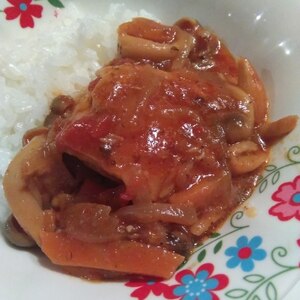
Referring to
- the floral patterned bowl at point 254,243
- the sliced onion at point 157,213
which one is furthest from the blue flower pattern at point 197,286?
the sliced onion at point 157,213

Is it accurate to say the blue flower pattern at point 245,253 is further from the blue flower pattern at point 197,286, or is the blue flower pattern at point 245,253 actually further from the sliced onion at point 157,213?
the sliced onion at point 157,213

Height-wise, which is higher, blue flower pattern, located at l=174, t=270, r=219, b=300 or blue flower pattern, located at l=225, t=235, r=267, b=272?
blue flower pattern, located at l=225, t=235, r=267, b=272

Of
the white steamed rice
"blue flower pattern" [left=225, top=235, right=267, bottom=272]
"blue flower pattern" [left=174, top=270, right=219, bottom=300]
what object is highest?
"blue flower pattern" [left=225, top=235, right=267, bottom=272]

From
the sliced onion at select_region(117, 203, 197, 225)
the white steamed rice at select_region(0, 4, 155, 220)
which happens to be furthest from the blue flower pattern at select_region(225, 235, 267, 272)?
the white steamed rice at select_region(0, 4, 155, 220)

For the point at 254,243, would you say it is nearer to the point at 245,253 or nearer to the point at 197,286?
the point at 245,253

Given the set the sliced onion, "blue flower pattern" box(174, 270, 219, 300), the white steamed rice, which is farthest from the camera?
the white steamed rice

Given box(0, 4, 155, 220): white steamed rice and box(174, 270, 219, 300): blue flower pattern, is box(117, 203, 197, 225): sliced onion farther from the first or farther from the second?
box(0, 4, 155, 220): white steamed rice

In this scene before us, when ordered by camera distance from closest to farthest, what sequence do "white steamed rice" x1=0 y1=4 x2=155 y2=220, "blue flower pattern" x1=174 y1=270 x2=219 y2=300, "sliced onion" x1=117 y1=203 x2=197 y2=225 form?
"blue flower pattern" x1=174 y1=270 x2=219 y2=300 → "sliced onion" x1=117 y1=203 x2=197 y2=225 → "white steamed rice" x1=0 y1=4 x2=155 y2=220
